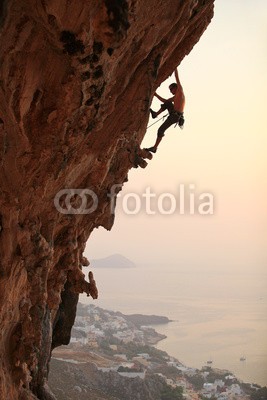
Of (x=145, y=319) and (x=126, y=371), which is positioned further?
(x=145, y=319)

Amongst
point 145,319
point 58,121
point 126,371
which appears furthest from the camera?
point 145,319

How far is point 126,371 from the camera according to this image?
78.9 feet

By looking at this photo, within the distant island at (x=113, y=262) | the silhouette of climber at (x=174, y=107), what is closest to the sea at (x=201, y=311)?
the distant island at (x=113, y=262)

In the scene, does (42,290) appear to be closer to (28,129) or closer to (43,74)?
(28,129)

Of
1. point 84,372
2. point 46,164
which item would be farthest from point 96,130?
point 84,372

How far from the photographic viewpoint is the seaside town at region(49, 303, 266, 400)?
22.1m

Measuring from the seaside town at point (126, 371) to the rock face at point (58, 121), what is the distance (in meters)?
13.2

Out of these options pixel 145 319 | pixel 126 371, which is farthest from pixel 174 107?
pixel 145 319

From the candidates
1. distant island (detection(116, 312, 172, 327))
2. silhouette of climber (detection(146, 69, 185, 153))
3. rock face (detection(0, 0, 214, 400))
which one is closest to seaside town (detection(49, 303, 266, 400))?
distant island (detection(116, 312, 172, 327))

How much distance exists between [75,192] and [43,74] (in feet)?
7.83

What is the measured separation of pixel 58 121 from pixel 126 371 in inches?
823

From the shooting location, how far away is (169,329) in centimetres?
3544

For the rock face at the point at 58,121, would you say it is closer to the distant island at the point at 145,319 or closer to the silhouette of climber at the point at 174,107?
the silhouette of climber at the point at 174,107

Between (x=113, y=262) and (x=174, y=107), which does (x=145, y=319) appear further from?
(x=174, y=107)
